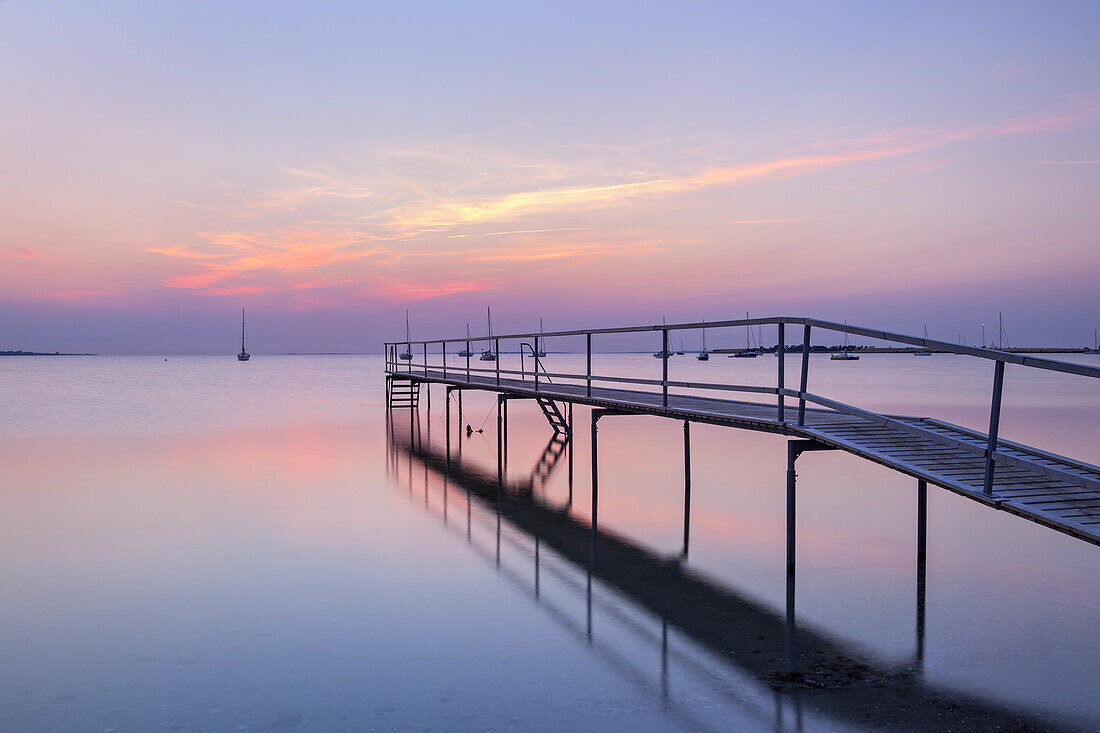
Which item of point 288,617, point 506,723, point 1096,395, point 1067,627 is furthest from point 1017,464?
point 1096,395

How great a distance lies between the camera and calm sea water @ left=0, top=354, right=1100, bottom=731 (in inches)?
224

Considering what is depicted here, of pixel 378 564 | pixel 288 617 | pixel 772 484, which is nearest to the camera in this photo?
pixel 288 617

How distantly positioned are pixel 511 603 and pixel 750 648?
8.85 ft

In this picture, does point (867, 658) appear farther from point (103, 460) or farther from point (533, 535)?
point (103, 460)

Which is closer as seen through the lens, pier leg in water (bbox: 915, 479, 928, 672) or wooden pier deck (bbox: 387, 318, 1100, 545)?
wooden pier deck (bbox: 387, 318, 1100, 545)

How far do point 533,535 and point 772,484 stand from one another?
267 inches

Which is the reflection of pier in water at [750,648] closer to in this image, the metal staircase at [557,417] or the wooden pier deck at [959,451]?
the wooden pier deck at [959,451]

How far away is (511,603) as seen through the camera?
824 cm

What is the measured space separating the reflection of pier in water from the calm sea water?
0.04m

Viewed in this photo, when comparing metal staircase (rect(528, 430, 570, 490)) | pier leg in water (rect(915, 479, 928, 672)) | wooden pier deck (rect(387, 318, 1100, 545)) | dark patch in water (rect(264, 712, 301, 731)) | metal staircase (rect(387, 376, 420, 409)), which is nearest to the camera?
dark patch in water (rect(264, 712, 301, 731))

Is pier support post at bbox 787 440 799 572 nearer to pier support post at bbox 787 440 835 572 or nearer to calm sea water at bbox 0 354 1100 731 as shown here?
pier support post at bbox 787 440 835 572

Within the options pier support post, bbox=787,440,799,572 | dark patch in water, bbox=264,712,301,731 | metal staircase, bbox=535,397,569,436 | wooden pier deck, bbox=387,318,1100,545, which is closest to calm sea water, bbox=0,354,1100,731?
dark patch in water, bbox=264,712,301,731

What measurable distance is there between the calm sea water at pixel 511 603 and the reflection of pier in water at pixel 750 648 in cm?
4

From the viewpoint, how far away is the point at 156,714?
557cm
